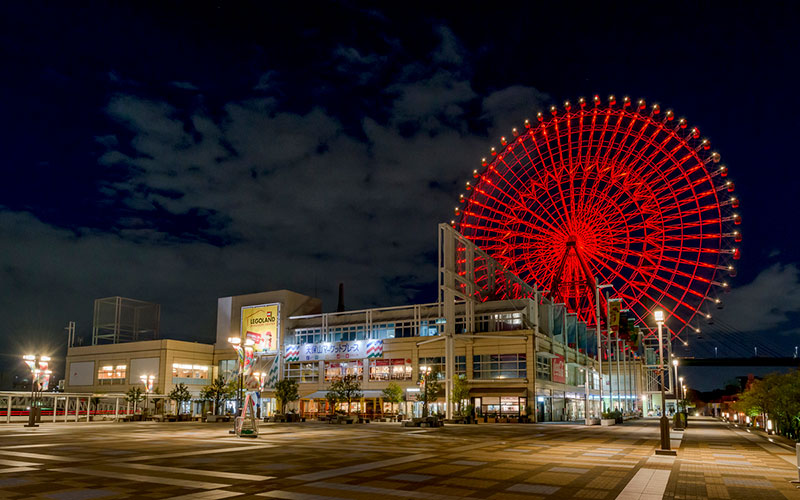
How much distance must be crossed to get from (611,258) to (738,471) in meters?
44.3

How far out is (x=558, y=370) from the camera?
78.4 metres

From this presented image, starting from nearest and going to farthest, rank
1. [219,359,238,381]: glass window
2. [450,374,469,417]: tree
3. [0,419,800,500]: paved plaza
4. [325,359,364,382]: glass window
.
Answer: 1. [0,419,800,500]: paved plaza
2. [450,374,469,417]: tree
3. [325,359,364,382]: glass window
4. [219,359,238,381]: glass window

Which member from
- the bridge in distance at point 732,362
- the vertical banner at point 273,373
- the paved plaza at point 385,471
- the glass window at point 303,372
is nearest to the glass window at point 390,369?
the glass window at point 303,372

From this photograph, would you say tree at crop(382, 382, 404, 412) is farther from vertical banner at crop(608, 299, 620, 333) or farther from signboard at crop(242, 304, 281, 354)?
vertical banner at crop(608, 299, 620, 333)

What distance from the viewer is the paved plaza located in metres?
14.4

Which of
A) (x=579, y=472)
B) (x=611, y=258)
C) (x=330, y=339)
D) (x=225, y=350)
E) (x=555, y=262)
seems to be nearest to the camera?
(x=579, y=472)

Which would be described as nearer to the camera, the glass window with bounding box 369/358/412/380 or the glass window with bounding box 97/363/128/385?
the glass window with bounding box 369/358/412/380

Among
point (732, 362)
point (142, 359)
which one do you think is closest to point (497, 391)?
point (142, 359)

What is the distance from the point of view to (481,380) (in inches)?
2753

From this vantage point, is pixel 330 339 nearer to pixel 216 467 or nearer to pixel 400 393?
pixel 400 393

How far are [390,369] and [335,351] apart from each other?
28.0ft

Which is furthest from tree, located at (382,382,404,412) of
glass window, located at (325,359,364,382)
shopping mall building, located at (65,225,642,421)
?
glass window, located at (325,359,364,382)

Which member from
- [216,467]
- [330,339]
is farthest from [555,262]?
[216,467]

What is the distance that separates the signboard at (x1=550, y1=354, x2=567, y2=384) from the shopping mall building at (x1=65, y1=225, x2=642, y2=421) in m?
0.13
